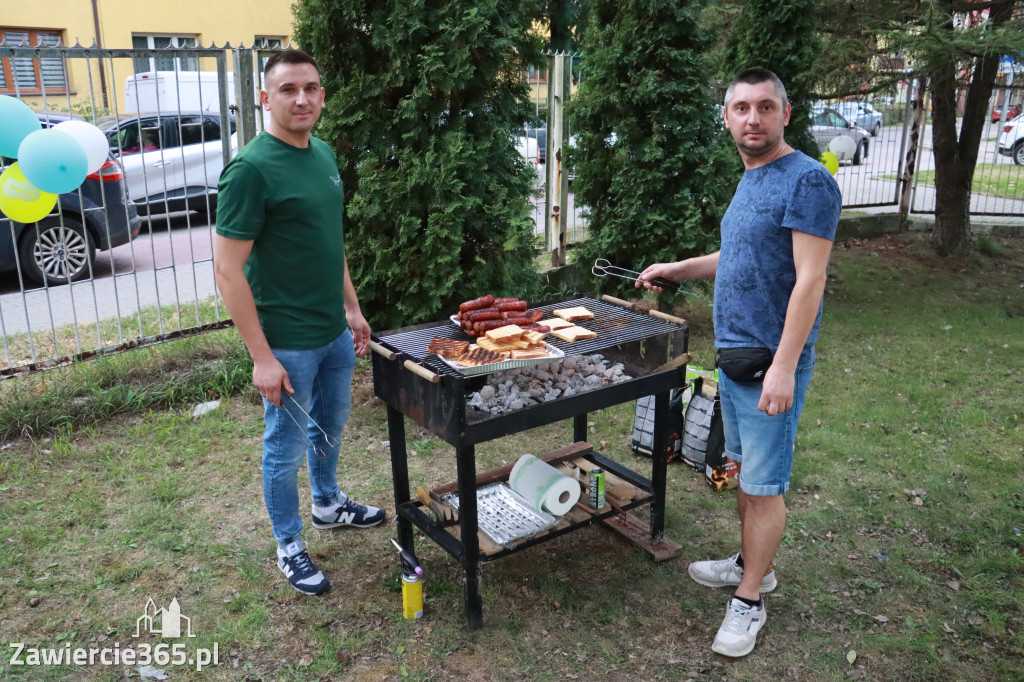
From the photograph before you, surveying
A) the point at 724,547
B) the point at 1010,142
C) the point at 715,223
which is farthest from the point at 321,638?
the point at 1010,142

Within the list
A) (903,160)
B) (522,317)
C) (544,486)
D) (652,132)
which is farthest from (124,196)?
(903,160)

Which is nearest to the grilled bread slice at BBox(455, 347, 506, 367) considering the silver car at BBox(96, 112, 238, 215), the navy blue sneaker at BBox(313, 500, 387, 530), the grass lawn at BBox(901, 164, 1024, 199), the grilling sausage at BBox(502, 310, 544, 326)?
the grilling sausage at BBox(502, 310, 544, 326)

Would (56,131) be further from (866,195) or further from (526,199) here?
(866,195)

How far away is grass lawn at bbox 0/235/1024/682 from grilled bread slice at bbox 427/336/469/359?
1.19 m

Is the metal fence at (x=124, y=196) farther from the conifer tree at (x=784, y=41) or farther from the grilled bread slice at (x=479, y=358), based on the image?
the conifer tree at (x=784, y=41)

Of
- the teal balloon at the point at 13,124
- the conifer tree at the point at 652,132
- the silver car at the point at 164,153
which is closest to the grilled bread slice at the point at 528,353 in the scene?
the teal balloon at the point at 13,124

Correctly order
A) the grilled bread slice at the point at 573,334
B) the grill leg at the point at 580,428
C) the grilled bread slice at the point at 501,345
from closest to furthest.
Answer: the grilled bread slice at the point at 501,345
the grilled bread slice at the point at 573,334
the grill leg at the point at 580,428

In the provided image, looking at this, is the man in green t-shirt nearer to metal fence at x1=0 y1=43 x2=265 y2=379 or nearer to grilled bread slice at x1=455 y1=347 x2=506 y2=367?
grilled bread slice at x1=455 y1=347 x2=506 y2=367

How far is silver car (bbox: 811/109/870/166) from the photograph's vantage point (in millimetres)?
10668

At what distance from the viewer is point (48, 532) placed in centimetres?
414

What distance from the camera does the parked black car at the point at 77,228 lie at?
224 inches

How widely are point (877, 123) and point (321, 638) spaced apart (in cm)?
1144

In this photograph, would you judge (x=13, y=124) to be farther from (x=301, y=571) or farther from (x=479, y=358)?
(x=479, y=358)

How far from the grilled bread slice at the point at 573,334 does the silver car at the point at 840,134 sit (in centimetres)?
784
